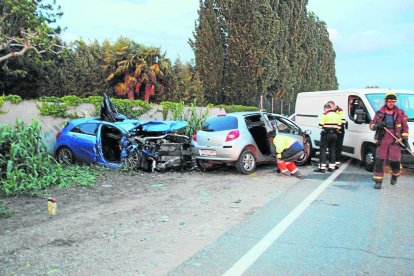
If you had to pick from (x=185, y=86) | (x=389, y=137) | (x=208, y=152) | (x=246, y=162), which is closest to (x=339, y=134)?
(x=389, y=137)

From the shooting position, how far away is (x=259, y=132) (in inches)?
460

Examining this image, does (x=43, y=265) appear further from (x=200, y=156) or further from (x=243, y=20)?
(x=243, y=20)

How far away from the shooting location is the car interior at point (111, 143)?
1201 cm

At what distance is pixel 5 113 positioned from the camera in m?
14.5

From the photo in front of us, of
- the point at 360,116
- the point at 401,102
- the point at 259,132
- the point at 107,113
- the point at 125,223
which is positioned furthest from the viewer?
the point at 107,113

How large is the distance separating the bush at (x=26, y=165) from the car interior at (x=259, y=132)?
422 cm

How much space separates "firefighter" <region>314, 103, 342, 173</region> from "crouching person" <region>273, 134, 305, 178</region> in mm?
845

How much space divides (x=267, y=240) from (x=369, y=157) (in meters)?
6.95

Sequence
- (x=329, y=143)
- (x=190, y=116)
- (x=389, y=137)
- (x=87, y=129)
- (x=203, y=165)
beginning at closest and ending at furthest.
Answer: (x=389, y=137) < (x=329, y=143) < (x=203, y=165) < (x=87, y=129) < (x=190, y=116)

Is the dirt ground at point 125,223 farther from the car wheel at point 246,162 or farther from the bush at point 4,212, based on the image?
the car wheel at point 246,162

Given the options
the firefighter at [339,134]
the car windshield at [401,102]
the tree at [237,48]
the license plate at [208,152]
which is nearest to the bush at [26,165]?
the license plate at [208,152]

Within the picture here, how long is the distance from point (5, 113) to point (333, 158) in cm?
1029

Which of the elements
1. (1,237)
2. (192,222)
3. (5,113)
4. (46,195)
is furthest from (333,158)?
(5,113)

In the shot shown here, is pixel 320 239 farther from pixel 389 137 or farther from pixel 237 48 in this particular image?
pixel 237 48
